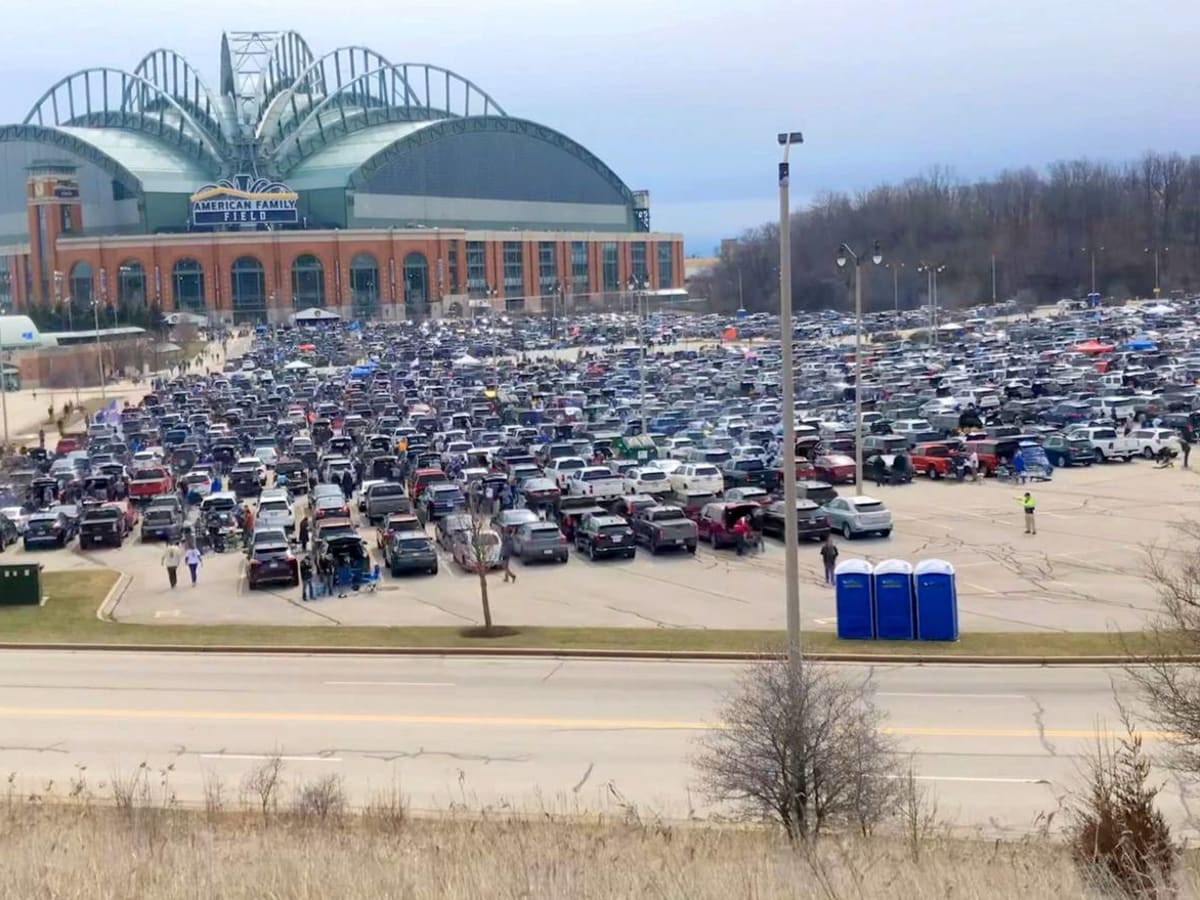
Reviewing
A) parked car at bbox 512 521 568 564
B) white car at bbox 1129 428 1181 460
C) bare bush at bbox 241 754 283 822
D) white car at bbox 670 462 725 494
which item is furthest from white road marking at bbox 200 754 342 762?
white car at bbox 1129 428 1181 460

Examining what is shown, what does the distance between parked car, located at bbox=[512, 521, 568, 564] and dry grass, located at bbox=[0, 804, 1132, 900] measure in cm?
1787

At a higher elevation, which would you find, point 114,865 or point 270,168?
point 270,168

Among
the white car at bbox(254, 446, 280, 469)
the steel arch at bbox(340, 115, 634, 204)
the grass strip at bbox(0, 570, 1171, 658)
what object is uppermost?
the steel arch at bbox(340, 115, 634, 204)

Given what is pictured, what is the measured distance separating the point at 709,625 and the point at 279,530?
436 inches

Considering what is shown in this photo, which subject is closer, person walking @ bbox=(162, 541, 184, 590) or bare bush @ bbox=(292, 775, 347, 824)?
bare bush @ bbox=(292, 775, 347, 824)

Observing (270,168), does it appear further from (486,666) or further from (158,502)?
(486,666)

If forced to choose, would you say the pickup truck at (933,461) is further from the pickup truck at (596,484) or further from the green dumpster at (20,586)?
the green dumpster at (20,586)

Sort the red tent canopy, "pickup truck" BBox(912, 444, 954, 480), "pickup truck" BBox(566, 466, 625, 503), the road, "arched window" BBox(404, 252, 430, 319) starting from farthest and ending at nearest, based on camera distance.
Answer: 1. "arched window" BBox(404, 252, 430, 319)
2. the red tent canopy
3. "pickup truck" BBox(912, 444, 954, 480)
4. "pickup truck" BBox(566, 466, 625, 503)
5. the road

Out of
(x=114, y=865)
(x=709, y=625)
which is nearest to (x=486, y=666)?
(x=709, y=625)

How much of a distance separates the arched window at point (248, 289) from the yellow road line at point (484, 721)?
117m

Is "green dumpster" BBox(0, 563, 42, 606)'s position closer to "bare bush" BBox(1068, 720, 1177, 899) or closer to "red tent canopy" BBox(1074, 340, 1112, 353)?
"bare bush" BBox(1068, 720, 1177, 899)

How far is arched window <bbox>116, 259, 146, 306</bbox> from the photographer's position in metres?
133

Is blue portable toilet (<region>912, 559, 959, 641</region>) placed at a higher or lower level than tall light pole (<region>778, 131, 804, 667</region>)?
lower

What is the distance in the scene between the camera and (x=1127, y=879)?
371 inches
